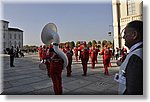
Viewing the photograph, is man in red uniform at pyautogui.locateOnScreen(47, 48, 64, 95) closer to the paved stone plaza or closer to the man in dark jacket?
the paved stone plaza

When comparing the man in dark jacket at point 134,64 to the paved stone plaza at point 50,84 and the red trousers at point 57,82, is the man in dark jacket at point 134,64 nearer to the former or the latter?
the paved stone plaza at point 50,84

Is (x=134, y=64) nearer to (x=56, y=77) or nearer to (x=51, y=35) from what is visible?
(x=51, y=35)

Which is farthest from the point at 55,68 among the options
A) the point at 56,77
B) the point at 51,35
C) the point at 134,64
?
the point at 134,64

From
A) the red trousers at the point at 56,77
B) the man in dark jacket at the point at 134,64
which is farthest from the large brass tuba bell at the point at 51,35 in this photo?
the man in dark jacket at the point at 134,64

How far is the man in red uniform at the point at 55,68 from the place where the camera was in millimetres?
1950

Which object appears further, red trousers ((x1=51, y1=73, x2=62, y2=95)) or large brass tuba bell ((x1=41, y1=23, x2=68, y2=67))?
red trousers ((x1=51, y1=73, x2=62, y2=95))

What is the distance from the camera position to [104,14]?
77.3 inches

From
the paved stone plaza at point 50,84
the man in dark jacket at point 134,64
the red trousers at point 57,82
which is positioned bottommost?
the paved stone plaza at point 50,84

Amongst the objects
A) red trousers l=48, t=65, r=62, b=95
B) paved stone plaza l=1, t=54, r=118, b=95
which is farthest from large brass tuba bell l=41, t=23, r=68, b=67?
paved stone plaza l=1, t=54, r=118, b=95

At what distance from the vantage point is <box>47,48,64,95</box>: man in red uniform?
1.95 metres

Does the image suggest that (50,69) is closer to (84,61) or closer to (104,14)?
(104,14)

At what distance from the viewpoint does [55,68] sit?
1989 millimetres

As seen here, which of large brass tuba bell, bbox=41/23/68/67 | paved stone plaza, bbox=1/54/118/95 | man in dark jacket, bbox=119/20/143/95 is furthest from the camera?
paved stone plaza, bbox=1/54/118/95

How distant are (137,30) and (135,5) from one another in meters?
1.16
